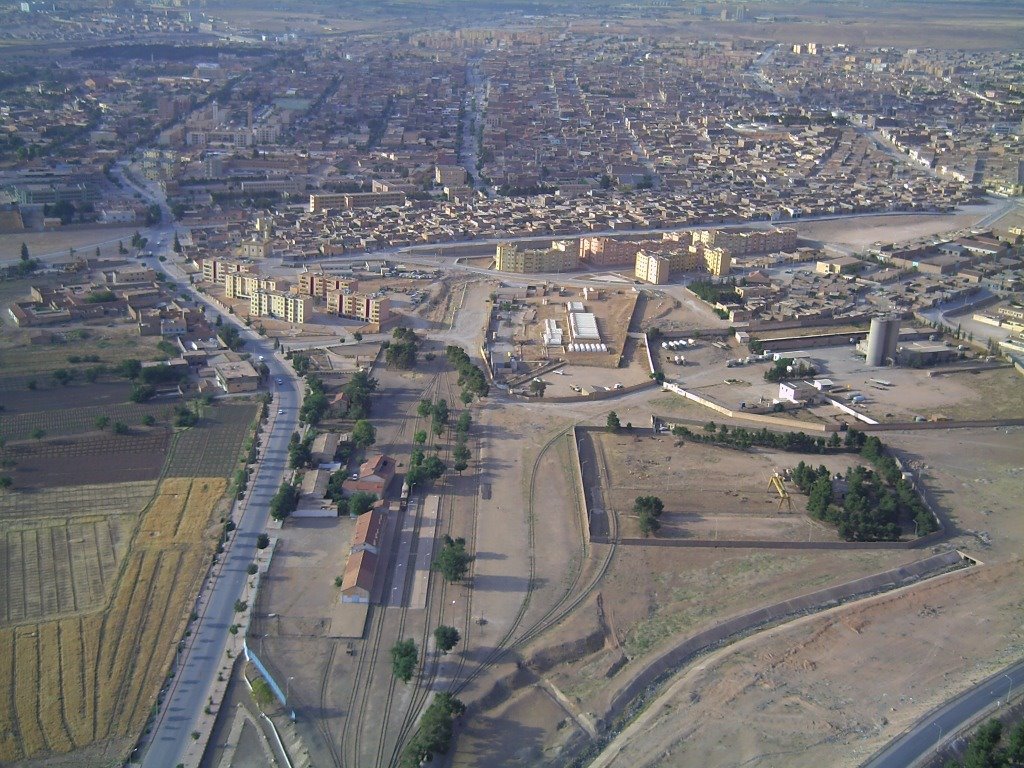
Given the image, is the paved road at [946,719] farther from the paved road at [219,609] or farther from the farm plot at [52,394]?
the farm plot at [52,394]

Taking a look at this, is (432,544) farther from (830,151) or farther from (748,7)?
(748,7)

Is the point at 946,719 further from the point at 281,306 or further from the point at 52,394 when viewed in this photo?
the point at 281,306

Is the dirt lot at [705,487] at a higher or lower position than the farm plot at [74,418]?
lower

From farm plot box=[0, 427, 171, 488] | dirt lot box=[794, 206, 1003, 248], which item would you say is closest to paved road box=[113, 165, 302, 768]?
farm plot box=[0, 427, 171, 488]

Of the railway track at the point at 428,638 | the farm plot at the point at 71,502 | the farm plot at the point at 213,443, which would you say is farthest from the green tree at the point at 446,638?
the farm plot at the point at 213,443

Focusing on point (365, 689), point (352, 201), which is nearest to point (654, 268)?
point (352, 201)

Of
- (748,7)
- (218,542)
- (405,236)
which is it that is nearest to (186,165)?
(405,236)

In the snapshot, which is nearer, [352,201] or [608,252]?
[608,252]
